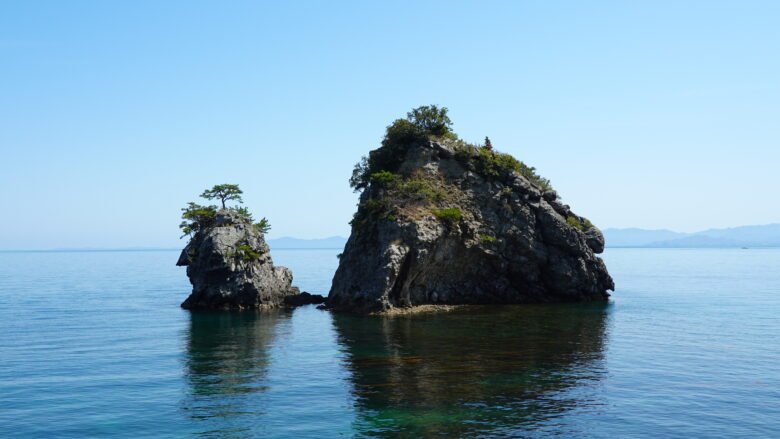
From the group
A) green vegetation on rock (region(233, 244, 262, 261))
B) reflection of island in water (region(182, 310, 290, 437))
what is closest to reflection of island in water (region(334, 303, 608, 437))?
reflection of island in water (region(182, 310, 290, 437))

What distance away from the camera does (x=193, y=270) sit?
7181cm

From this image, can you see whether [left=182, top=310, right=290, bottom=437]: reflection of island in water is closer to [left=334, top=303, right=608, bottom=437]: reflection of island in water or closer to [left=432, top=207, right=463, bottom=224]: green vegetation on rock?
[left=334, top=303, right=608, bottom=437]: reflection of island in water

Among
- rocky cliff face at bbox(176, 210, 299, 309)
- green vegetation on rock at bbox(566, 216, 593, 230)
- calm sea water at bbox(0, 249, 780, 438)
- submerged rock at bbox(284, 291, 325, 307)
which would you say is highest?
green vegetation on rock at bbox(566, 216, 593, 230)

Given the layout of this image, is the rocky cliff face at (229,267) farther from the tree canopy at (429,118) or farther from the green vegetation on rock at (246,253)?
the tree canopy at (429,118)

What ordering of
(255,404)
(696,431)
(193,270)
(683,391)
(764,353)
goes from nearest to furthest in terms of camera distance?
1. (696,431)
2. (255,404)
3. (683,391)
4. (764,353)
5. (193,270)

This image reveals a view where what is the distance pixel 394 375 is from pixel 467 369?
4.95m

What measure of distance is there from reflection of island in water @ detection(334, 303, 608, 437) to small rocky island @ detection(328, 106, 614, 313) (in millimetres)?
8897

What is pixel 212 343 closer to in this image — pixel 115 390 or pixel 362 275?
pixel 115 390

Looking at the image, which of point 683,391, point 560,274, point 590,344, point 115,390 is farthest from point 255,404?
point 560,274

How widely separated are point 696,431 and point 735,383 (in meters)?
10.4

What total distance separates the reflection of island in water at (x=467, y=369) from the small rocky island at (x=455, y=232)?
8897 mm

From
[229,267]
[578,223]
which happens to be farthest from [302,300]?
[578,223]

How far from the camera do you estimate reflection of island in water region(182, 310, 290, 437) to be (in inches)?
1102

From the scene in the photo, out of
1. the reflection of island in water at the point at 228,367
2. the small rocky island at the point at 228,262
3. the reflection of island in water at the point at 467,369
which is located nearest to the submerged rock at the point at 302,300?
the small rocky island at the point at 228,262
